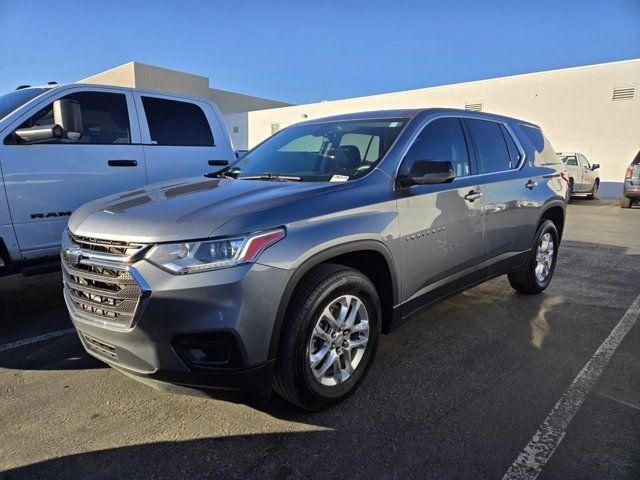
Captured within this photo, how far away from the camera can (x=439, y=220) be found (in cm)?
337

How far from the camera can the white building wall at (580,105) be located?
1998 centimetres

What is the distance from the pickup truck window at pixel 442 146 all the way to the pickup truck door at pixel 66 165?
3.02 m

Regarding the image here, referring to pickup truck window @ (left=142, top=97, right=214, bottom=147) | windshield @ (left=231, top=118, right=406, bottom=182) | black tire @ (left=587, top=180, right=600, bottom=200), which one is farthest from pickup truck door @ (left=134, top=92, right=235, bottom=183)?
black tire @ (left=587, top=180, right=600, bottom=200)

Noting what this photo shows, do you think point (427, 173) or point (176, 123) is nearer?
point (427, 173)

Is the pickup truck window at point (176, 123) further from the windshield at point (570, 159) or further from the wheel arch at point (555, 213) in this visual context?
the windshield at point (570, 159)

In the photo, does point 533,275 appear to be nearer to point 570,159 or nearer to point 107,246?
point 107,246

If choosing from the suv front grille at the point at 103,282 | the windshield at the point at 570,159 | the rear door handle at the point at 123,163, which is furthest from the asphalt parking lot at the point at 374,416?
the windshield at the point at 570,159

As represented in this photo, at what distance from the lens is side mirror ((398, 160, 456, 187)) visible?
10.0 feet

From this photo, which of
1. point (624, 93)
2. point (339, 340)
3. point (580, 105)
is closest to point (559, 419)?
point (339, 340)

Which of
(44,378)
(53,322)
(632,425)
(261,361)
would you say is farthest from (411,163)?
(53,322)

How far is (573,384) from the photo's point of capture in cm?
310

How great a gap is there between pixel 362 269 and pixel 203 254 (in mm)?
1188

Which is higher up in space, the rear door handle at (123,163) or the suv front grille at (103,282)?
the rear door handle at (123,163)

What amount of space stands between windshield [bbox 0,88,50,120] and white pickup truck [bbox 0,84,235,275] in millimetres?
17
